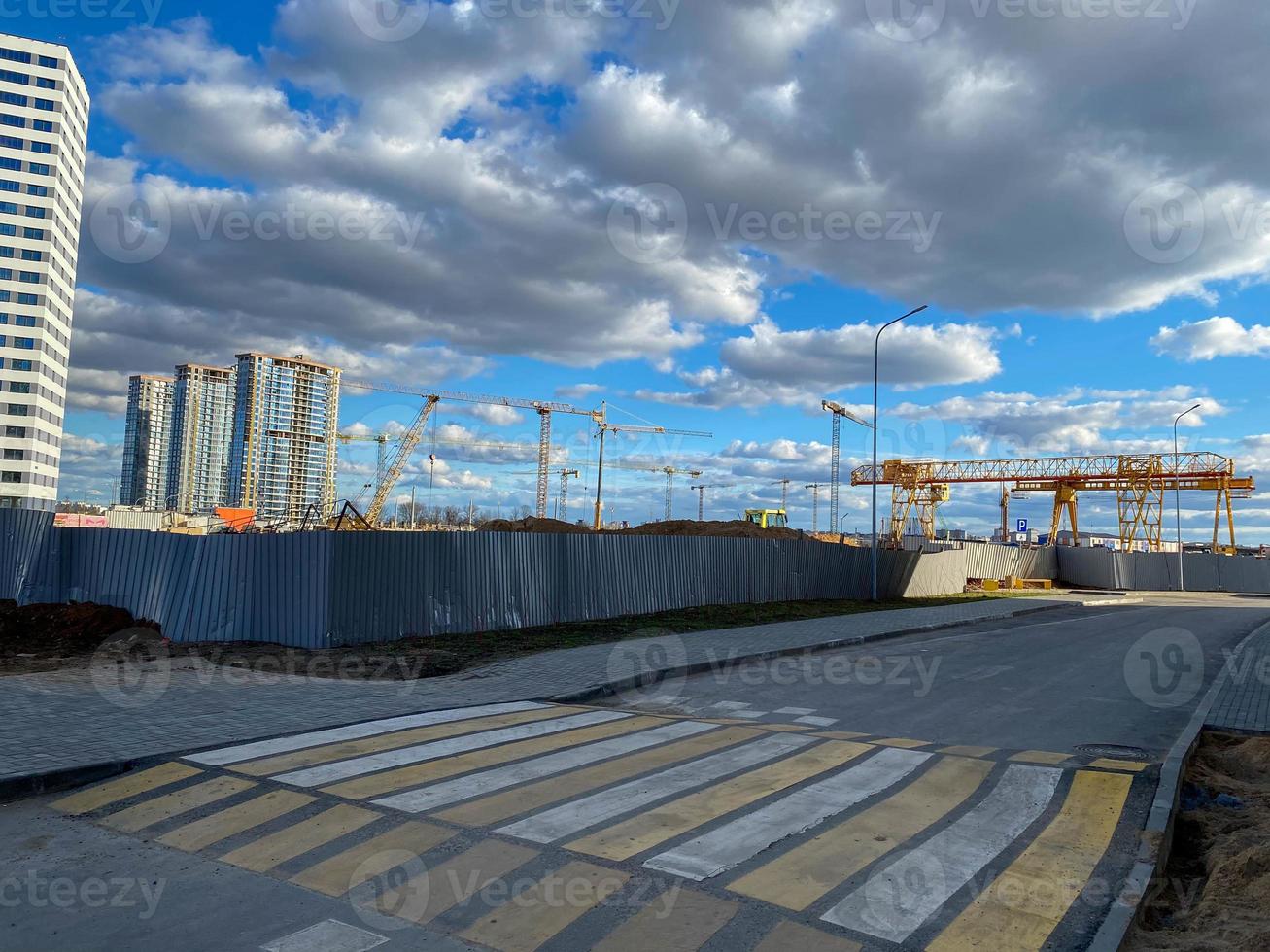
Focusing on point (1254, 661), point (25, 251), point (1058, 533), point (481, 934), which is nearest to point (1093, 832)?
point (481, 934)

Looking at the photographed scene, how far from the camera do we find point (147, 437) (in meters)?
136

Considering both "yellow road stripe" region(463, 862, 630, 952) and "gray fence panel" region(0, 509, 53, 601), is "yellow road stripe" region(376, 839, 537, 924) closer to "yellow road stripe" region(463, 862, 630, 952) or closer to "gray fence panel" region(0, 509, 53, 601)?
"yellow road stripe" region(463, 862, 630, 952)

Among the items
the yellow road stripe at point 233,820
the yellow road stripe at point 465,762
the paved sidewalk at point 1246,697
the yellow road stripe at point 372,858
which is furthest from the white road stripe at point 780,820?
the paved sidewalk at point 1246,697

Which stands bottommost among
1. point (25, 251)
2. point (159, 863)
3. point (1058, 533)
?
point (159, 863)

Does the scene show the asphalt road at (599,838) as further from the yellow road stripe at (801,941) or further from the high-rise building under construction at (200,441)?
the high-rise building under construction at (200,441)

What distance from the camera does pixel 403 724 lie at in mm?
8906

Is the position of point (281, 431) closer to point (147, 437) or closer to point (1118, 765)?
point (147, 437)

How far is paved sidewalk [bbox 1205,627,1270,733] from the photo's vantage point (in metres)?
10.0

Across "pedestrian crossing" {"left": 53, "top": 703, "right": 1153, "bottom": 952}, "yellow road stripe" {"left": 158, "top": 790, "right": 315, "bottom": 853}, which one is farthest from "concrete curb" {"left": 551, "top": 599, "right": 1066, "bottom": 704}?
"yellow road stripe" {"left": 158, "top": 790, "right": 315, "bottom": 853}

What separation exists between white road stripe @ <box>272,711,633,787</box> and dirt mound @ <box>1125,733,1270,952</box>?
5229mm

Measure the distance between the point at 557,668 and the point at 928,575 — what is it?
2964 cm

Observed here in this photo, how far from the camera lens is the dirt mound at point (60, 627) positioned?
14328mm

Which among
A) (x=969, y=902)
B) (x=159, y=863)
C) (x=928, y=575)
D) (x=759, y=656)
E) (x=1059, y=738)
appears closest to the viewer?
(x=969, y=902)

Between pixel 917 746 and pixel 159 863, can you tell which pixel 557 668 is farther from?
pixel 159 863
